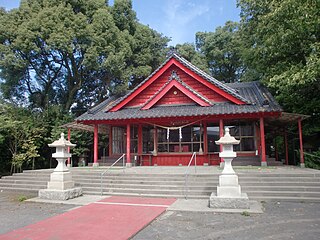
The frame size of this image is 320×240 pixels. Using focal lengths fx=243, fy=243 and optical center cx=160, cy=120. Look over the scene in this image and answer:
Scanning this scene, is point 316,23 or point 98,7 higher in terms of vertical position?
point 98,7

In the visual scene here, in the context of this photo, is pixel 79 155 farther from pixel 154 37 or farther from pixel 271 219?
pixel 271 219

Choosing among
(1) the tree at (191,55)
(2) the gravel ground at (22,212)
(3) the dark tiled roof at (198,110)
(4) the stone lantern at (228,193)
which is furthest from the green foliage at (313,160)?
(1) the tree at (191,55)

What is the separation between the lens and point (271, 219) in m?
5.91

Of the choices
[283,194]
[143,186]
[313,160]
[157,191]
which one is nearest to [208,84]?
[313,160]

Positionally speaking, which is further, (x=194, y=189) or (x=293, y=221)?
(x=194, y=189)

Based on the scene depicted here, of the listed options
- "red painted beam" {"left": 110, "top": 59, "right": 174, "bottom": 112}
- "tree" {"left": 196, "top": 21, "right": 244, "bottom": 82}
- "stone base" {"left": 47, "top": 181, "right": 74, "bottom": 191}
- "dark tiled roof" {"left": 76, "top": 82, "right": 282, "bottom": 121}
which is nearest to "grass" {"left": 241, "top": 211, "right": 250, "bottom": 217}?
"stone base" {"left": 47, "top": 181, "right": 74, "bottom": 191}

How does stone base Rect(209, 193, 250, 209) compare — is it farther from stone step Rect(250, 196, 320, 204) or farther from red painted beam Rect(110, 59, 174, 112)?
red painted beam Rect(110, 59, 174, 112)

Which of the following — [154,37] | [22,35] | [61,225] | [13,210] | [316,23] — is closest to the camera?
[61,225]

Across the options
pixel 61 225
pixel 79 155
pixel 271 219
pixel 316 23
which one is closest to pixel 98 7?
pixel 79 155

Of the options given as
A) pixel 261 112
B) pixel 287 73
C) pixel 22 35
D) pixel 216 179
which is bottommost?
pixel 216 179

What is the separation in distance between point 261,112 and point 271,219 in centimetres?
668

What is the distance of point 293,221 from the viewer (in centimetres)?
574

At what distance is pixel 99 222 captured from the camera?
5.88 metres

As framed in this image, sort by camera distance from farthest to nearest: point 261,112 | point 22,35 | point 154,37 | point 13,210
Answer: point 154,37, point 22,35, point 261,112, point 13,210
